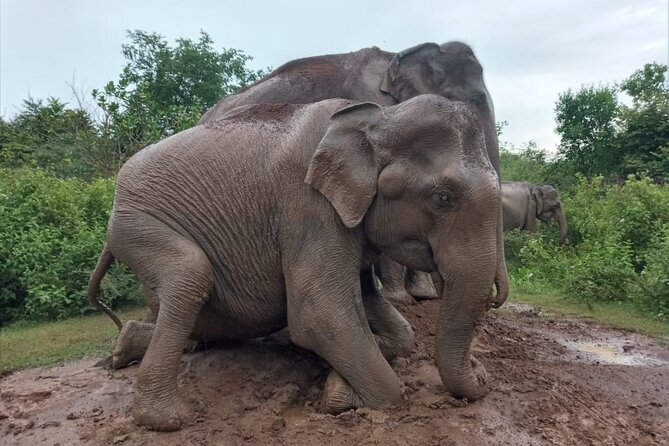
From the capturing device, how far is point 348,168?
12.2 feet

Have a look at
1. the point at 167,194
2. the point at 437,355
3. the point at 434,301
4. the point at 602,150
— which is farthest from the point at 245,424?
the point at 602,150

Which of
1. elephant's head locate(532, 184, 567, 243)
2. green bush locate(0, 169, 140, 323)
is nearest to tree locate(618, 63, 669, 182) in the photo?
elephant's head locate(532, 184, 567, 243)

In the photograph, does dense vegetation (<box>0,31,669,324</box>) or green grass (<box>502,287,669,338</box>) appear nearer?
green grass (<box>502,287,669,338</box>)

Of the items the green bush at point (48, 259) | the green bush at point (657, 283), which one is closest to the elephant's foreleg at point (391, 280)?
the green bush at point (657, 283)

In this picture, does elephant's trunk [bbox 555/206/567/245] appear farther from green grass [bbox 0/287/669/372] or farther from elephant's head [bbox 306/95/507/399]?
elephant's head [bbox 306/95/507/399]

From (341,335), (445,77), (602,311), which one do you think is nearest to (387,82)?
(445,77)

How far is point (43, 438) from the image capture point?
3.70 metres

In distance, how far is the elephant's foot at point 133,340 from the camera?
4754 mm

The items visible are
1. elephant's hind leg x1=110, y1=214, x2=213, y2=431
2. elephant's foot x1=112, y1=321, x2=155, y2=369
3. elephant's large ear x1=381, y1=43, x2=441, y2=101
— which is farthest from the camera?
elephant's large ear x1=381, y1=43, x2=441, y2=101

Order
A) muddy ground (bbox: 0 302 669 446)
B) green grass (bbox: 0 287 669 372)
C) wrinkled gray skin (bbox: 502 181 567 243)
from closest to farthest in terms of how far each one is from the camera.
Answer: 1. muddy ground (bbox: 0 302 669 446)
2. green grass (bbox: 0 287 669 372)
3. wrinkled gray skin (bbox: 502 181 567 243)

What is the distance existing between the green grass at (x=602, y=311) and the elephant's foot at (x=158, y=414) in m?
5.45

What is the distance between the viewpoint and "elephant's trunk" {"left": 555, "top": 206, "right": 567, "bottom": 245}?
13612mm

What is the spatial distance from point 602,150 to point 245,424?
20394mm

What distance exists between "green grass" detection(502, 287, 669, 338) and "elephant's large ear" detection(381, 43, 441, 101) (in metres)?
3.87
